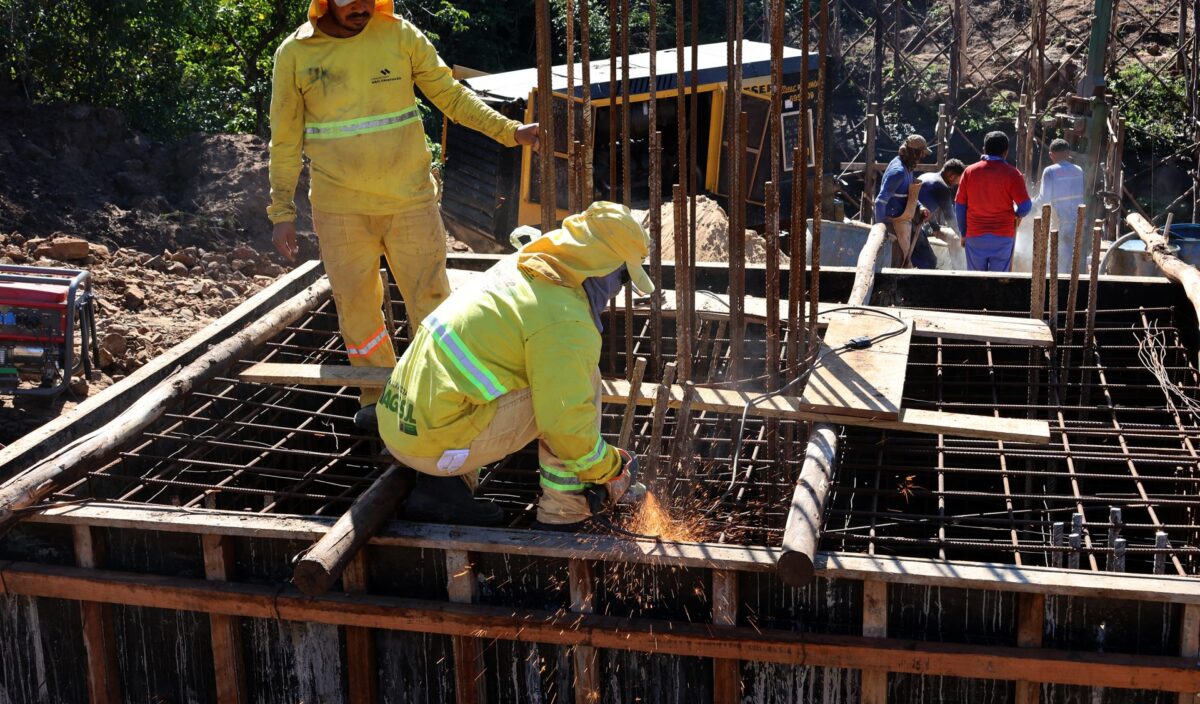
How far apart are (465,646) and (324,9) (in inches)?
98.6

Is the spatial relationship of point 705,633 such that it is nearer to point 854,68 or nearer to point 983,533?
point 983,533

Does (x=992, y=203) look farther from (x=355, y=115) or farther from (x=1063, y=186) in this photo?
(x=355, y=115)

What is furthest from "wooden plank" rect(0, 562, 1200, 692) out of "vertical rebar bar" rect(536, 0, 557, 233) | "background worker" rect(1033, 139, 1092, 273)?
"background worker" rect(1033, 139, 1092, 273)

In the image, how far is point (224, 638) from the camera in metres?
4.12

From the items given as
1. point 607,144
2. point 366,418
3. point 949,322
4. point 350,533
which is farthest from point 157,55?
point 350,533

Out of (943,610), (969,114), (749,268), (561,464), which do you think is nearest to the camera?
(943,610)

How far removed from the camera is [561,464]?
4055 millimetres

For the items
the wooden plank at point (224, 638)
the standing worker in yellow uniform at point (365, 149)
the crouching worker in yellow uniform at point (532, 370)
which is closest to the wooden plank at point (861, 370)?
the crouching worker in yellow uniform at point (532, 370)

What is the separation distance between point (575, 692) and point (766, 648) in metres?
0.64

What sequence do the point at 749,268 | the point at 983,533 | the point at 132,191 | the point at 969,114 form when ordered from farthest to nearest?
the point at 969,114 → the point at 132,191 → the point at 749,268 → the point at 983,533

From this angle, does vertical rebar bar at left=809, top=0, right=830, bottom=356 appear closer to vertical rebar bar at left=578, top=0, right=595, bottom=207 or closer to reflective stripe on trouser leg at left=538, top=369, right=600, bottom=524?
vertical rebar bar at left=578, top=0, right=595, bottom=207

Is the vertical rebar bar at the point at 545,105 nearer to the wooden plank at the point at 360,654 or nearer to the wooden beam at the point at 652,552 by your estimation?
the wooden beam at the point at 652,552

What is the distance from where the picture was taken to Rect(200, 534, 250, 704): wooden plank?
4.10m

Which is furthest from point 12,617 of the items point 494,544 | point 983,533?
point 983,533
